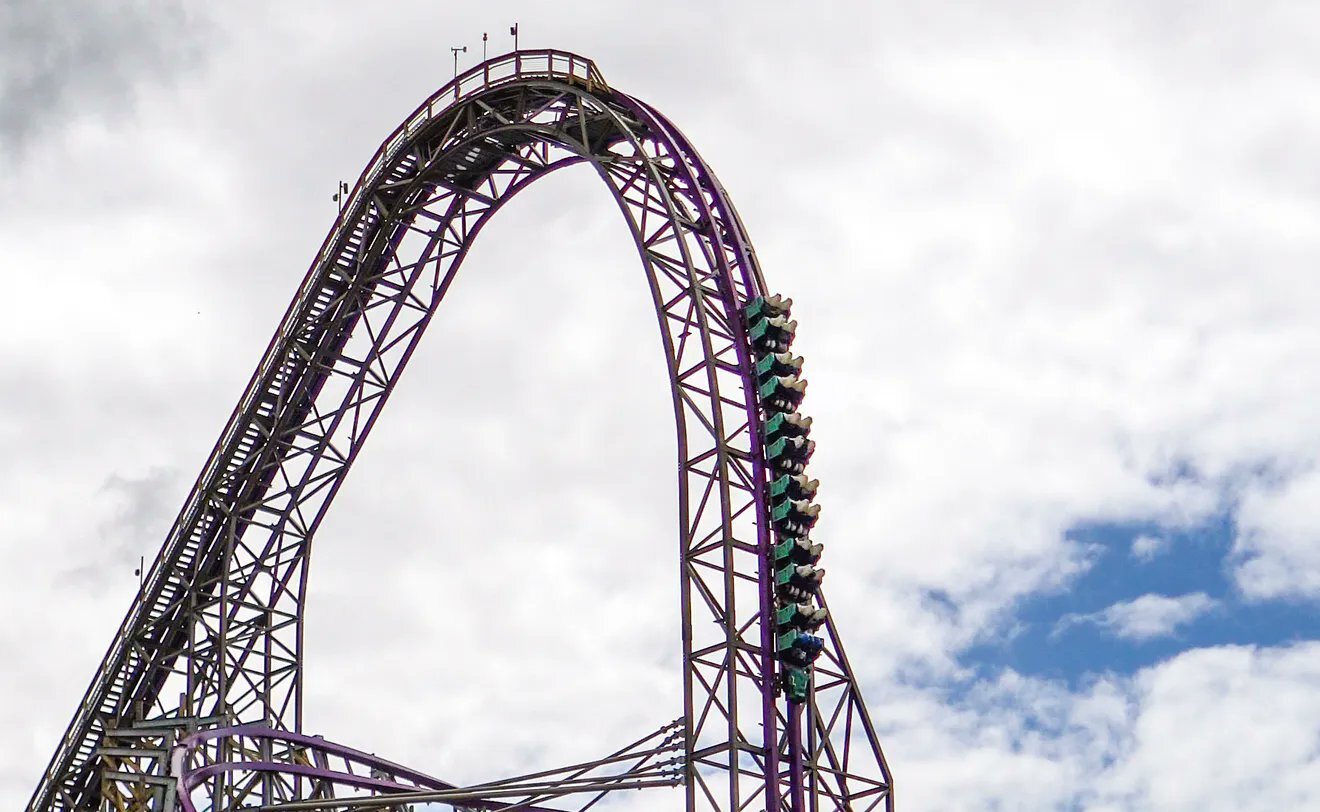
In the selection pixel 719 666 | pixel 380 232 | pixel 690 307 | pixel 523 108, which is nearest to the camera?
pixel 719 666

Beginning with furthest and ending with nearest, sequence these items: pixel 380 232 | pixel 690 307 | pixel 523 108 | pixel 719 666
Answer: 1. pixel 380 232
2. pixel 523 108
3. pixel 690 307
4. pixel 719 666

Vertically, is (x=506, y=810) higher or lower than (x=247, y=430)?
lower

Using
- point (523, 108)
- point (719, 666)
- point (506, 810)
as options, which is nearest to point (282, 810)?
point (506, 810)

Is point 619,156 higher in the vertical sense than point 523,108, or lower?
lower

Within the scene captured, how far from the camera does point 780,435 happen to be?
3850 cm

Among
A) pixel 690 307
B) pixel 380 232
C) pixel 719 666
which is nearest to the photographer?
pixel 719 666

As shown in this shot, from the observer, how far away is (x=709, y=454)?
38.7 meters

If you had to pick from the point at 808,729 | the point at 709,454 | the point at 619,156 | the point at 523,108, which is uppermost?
the point at 523,108

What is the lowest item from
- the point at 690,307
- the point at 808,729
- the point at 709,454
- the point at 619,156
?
the point at 808,729

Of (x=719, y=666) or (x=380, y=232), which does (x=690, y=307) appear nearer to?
(x=719, y=666)

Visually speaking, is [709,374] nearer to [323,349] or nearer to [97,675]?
[323,349]

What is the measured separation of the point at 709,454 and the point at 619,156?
7030 millimetres

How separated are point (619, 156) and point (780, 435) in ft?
23.8

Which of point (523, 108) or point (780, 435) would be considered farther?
point (523, 108)
